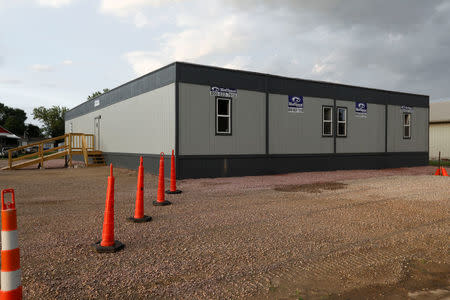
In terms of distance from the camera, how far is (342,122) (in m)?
17.5

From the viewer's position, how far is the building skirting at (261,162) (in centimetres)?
1298

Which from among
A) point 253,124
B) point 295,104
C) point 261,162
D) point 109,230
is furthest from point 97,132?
point 109,230

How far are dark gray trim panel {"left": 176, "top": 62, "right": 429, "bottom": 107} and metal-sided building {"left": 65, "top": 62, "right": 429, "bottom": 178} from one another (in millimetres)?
42

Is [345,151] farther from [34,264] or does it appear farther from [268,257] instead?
[34,264]

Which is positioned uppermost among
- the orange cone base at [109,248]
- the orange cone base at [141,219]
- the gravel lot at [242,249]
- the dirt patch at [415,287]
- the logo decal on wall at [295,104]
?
the logo decal on wall at [295,104]

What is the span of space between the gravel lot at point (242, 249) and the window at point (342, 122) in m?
9.44

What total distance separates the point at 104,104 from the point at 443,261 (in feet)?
66.2

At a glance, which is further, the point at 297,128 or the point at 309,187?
the point at 297,128

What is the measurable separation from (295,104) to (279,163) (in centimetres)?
307

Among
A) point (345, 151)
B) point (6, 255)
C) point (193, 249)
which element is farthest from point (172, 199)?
point (345, 151)

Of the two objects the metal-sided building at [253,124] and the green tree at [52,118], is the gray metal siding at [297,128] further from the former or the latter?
the green tree at [52,118]

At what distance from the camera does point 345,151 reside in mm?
17500

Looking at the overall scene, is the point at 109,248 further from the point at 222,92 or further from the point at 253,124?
the point at 253,124

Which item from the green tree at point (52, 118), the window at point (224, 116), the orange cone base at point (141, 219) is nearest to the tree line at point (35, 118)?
the green tree at point (52, 118)
